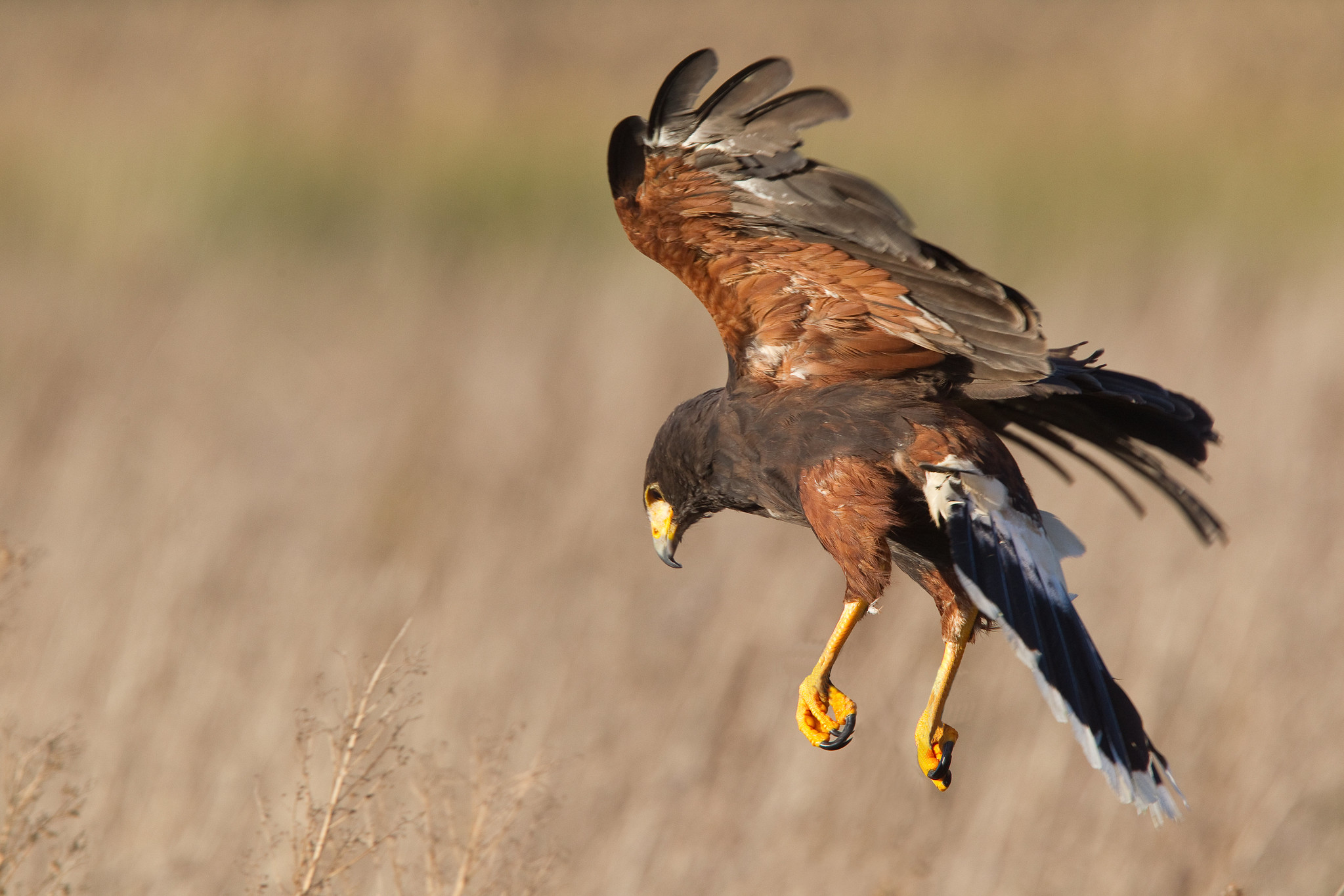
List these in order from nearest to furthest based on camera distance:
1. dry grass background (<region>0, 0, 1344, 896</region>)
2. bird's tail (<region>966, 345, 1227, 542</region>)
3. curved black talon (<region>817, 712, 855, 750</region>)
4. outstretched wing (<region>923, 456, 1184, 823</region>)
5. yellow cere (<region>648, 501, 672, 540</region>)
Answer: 1. outstretched wing (<region>923, 456, 1184, 823</region>)
2. curved black talon (<region>817, 712, 855, 750</region>)
3. bird's tail (<region>966, 345, 1227, 542</region>)
4. yellow cere (<region>648, 501, 672, 540</region>)
5. dry grass background (<region>0, 0, 1344, 896</region>)

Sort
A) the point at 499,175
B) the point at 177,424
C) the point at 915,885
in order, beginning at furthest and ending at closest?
the point at 499,175 < the point at 177,424 < the point at 915,885

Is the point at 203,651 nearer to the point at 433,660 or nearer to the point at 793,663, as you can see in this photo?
the point at 433,660

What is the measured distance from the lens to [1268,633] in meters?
4.40

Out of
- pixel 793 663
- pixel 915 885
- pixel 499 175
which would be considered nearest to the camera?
pixel 915 885

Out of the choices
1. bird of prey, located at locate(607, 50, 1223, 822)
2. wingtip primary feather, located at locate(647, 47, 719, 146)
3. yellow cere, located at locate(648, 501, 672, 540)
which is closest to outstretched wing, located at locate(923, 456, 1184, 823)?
bird of prey, located at locate(607, 50, 1223, 822)

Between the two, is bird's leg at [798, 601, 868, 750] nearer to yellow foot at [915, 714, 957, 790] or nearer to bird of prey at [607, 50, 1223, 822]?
bird of prey at [607, 50, 1223, 822]

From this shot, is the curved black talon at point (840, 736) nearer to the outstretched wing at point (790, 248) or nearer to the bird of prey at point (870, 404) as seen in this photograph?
the bird of prey at point (870, 404)

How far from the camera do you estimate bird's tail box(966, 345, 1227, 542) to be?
9.57 ft

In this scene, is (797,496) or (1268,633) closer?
(797,496)

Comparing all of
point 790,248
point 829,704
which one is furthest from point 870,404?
point 829,704

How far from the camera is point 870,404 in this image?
9.22 ft

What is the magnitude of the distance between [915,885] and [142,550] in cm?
312

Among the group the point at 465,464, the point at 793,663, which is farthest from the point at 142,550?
the point at 793,663

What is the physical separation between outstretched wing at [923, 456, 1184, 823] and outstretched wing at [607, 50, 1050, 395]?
11.5 inches
